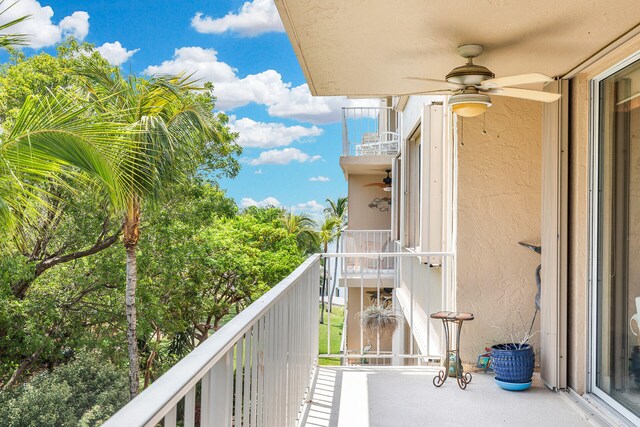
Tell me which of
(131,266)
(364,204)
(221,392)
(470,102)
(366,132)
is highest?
(366,132)

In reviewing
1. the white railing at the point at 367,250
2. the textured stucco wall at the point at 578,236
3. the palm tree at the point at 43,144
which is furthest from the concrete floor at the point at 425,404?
the white railing at the point at 367,250

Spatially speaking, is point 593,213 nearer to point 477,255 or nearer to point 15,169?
point 477,255

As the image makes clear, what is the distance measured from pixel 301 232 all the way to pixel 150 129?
18.5m

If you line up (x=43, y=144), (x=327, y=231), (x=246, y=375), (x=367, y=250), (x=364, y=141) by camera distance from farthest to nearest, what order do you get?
1. (x=327, y=231)
2. (x=364, y=141)
3. (x=367, y=250)
4. (x=43, y=144)
5. (x=246, y=375)

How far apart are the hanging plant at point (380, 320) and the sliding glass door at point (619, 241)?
200 centimetres

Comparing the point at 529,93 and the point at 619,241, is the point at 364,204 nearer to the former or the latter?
the point at 529,93

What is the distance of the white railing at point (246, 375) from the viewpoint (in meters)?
0.88

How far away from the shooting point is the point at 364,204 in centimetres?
1530

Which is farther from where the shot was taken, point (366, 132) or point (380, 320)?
point (366, 132)

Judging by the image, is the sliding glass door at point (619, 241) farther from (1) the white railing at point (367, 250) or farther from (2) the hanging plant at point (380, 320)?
(1) the white railing at point (367, 250)

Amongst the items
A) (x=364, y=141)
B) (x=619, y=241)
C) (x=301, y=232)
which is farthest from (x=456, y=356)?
(x=301, y=232)

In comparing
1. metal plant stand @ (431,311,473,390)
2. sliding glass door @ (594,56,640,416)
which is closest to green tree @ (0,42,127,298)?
metal plant stand @ (431,311,473,390)

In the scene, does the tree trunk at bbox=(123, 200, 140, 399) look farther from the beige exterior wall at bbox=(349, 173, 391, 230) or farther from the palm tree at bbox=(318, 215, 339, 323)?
the palm tree at bbox=(318, 215, 339, 323)

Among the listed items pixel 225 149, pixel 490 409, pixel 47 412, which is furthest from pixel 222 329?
pixel 225 149
